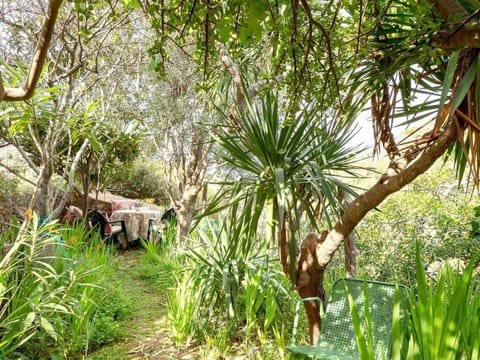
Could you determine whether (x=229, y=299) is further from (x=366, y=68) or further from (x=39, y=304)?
(x=366, y=68)

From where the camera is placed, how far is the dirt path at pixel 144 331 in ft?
8.91

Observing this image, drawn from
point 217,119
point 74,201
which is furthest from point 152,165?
point 217,119

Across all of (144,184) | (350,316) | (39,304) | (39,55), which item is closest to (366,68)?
(350,316)

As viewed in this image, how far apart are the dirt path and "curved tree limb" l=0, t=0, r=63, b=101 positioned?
225 cm

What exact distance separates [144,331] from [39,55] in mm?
2933

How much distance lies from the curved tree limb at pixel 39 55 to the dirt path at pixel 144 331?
7.38 feet

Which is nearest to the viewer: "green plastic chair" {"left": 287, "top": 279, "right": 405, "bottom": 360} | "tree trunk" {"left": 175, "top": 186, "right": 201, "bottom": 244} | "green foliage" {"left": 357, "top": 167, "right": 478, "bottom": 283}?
"green plastic chair" {"left": 287, "top": 279, "right": 405, "bottom": 360}

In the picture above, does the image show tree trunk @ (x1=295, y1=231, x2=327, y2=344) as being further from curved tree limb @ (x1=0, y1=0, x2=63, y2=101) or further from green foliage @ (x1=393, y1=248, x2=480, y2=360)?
curved tree limb @ (x1=0, y1=0, x2=63, y2=101)

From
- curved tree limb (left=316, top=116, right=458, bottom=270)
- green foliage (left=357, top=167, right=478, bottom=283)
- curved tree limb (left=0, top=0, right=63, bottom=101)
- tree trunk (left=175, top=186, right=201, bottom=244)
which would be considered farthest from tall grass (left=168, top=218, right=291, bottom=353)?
curved tree limb (left=0, top=0, right=63, bottom=101)

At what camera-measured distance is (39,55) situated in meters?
0.86

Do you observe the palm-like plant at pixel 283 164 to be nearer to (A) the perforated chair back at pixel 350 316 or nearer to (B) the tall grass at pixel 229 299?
(A) the perforated chair back at pixel 350 316

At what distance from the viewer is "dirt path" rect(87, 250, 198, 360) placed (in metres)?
2.72

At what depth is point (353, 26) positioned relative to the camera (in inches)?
73.7

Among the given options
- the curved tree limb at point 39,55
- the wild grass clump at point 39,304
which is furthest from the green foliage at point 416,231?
the curved tree limb at point 39,55
